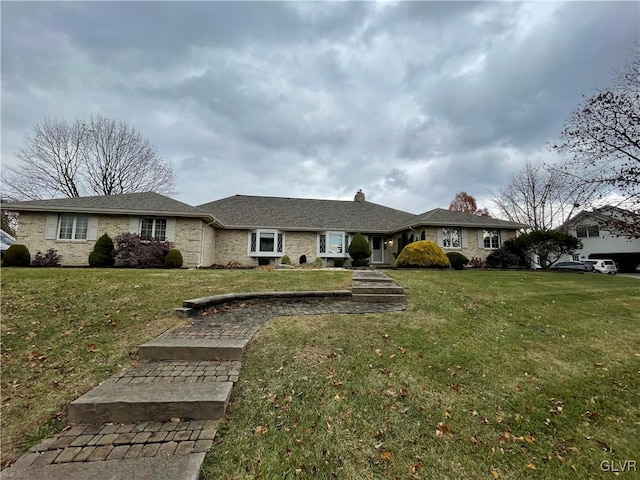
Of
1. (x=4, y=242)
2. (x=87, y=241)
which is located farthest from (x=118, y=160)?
(x=87, y=241)

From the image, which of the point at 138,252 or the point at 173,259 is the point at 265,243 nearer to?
the point at 173,259

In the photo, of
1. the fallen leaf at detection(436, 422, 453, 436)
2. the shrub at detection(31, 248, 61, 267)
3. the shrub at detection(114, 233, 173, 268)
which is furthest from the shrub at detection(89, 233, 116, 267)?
the fallen leaf at detection(436, 422, 453, 436)

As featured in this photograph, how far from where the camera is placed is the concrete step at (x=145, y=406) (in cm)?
255

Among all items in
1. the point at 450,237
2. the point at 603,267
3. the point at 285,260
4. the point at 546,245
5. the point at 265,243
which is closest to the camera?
the point at 546,245

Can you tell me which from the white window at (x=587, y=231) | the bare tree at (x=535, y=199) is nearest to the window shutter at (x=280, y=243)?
the bare tree at (x=535, y=199)

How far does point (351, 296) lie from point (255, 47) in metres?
11.0

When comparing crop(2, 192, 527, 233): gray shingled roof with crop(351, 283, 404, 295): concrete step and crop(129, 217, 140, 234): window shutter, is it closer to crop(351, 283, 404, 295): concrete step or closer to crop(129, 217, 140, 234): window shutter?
crop(129, 217, 140, 234): window shutter

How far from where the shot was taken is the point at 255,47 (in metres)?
11.4

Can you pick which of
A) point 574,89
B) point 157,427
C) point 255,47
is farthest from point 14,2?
point 574,89

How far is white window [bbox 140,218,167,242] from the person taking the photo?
48.1 ft

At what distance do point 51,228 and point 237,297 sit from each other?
13897 millimetres

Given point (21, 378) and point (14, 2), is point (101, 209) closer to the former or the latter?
point (14, 2)

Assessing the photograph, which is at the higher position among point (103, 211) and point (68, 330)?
point (103, 211)

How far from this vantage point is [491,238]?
738 inches
